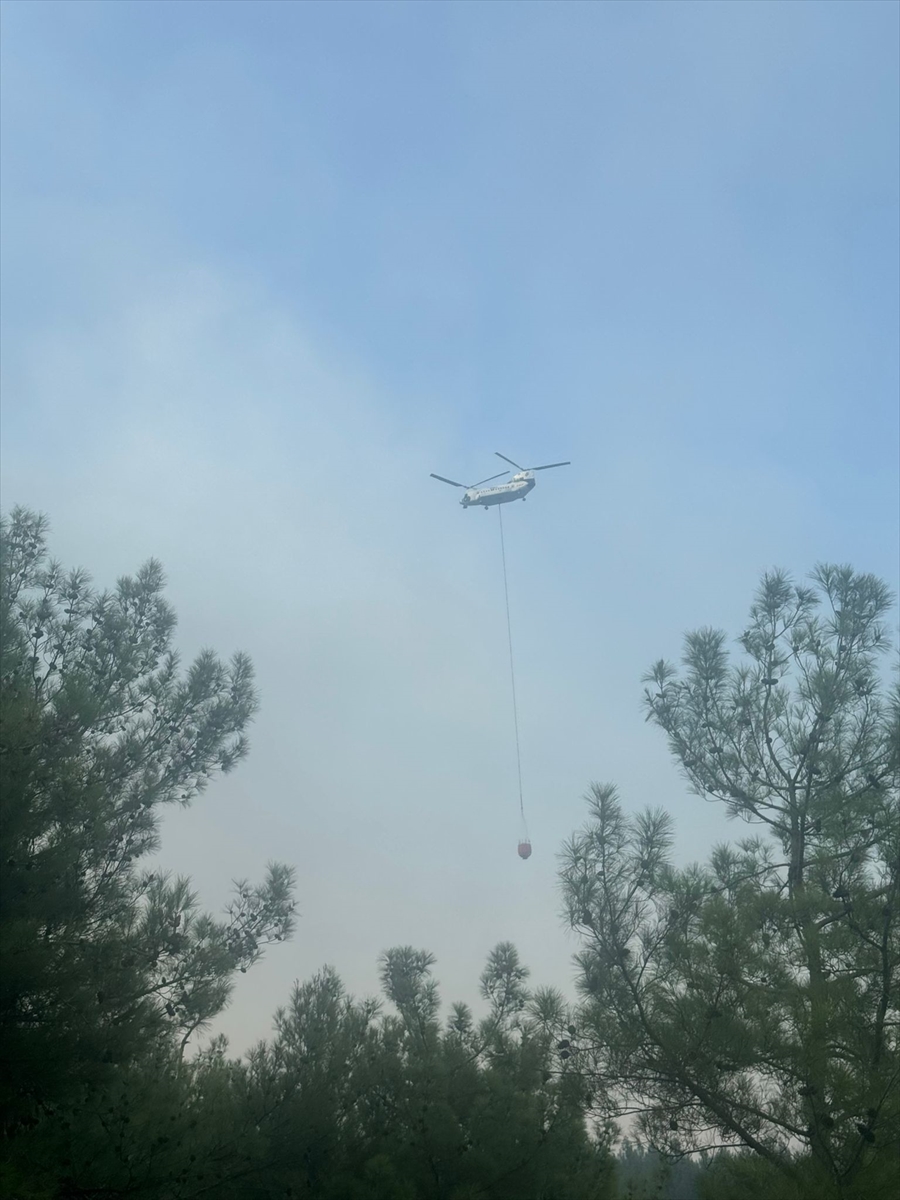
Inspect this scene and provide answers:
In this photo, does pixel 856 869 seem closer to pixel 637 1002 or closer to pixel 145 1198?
pixel 637 1002

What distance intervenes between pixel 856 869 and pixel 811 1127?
157 cm

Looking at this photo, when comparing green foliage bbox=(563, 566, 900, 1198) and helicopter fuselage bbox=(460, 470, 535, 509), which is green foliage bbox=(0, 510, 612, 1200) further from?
helicopter fuselage bbox=(460, 470, 535, 509)

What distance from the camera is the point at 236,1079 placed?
7648 mm

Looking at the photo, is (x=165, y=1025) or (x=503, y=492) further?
(x=503, y=492)

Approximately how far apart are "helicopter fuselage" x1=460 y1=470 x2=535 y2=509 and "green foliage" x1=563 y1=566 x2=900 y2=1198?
13.6 m

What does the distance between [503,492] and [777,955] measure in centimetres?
1570

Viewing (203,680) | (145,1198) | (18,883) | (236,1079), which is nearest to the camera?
(145,1198)

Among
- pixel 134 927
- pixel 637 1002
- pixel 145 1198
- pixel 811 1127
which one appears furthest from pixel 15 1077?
pixel 811 1127

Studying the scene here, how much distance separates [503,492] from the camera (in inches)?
851

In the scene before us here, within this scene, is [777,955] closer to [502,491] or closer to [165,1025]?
[165,1025]

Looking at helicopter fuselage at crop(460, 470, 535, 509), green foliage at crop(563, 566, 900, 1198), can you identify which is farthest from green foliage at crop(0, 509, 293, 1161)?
helicopter fuselage at crop(460, 470, 535, 509)

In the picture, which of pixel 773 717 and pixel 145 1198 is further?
pixel 773 717

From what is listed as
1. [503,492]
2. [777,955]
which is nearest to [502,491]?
[503,492]

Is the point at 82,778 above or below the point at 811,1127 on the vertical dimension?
above
